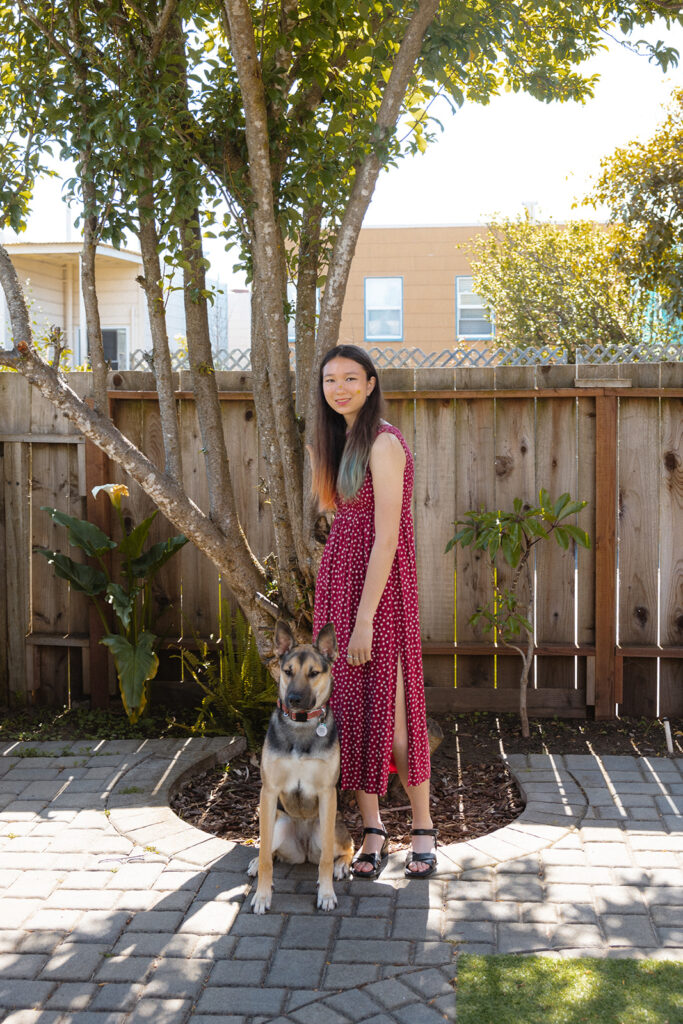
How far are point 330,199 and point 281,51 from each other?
0.80 meters

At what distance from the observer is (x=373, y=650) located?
4000 mm

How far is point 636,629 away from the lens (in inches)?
239

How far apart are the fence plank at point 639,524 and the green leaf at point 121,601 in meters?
3.06

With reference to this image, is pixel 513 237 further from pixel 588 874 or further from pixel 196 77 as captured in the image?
pixel 588 874

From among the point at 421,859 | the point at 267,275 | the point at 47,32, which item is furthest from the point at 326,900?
the point at 47,32

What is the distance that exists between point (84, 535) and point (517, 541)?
2.68 metres

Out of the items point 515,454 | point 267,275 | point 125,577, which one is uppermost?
point 267,275

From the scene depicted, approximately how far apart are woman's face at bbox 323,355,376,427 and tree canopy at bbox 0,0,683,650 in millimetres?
605

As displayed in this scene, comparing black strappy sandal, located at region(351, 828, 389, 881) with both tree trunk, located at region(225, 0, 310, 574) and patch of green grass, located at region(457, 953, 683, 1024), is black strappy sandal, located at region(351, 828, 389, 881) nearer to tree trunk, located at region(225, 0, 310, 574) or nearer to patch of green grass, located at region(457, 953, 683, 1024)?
patch of green grass, located at region(457, 953, 683, 1024)

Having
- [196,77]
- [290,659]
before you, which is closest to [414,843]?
[290,659]

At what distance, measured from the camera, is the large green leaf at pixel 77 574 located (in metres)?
5.99

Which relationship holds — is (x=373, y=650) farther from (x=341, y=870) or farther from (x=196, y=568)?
(x=196, y=568)

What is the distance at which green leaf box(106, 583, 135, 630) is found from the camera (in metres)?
5.73

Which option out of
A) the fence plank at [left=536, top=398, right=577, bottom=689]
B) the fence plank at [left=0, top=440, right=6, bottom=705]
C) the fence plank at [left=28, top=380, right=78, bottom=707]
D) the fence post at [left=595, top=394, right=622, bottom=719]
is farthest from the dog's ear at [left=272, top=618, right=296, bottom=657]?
the fence plank at [left=0, top=440, right=6, bottom=705]
